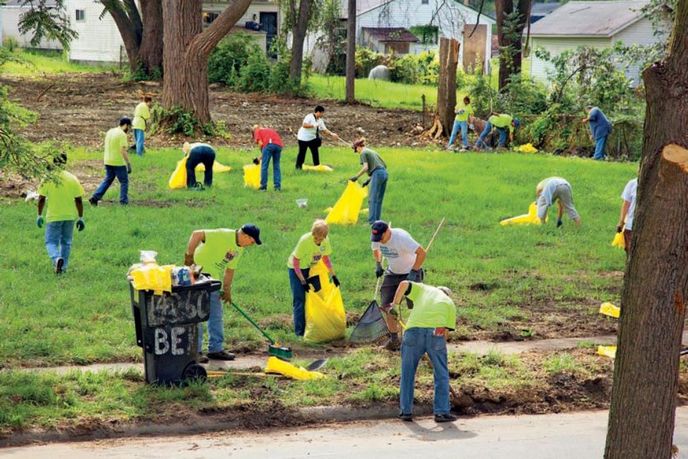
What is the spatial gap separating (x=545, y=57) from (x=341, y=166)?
35.0 feet

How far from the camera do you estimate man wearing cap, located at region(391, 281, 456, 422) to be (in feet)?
34.1

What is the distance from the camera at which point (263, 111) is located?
37156mm

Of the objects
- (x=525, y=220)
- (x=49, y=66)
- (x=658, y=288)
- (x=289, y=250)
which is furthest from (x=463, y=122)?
(x=49, y=66)

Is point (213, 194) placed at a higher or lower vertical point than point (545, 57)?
lower

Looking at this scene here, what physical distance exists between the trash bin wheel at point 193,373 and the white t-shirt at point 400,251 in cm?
255

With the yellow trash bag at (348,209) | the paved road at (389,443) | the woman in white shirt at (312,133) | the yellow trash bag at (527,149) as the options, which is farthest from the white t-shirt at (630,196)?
the yellow trash bag at (527,149)

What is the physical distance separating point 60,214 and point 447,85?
18842mm

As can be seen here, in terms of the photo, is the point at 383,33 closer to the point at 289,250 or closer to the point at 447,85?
the point at 447,85

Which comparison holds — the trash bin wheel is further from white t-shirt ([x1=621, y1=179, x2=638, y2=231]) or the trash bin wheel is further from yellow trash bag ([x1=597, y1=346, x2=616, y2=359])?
white t-shirt ([x1=621, y1=179, x2=638, y2=231])

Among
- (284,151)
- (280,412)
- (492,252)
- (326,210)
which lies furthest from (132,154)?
(280,412)

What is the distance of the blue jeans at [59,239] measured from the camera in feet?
49.9

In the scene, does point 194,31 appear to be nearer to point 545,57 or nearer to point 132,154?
point 132,154

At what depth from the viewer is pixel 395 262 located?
12.5 meters

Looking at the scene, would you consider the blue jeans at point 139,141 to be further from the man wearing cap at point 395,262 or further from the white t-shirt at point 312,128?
the man wearing cap at point 395,262
